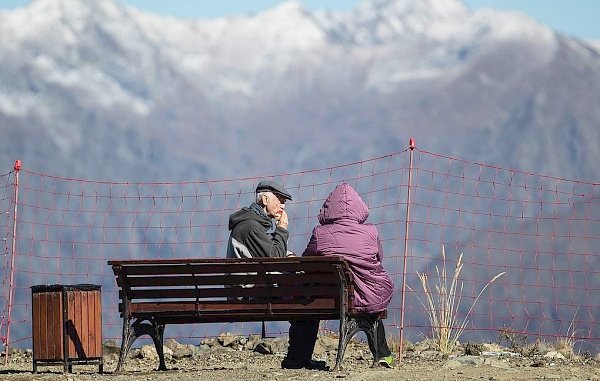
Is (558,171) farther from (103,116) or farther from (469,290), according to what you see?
(103,116)

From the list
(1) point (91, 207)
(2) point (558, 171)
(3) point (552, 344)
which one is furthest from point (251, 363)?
(2) point (558, 171)

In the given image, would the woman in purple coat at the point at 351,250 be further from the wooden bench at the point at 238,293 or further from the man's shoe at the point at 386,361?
the man's shoe at the point at 386,361

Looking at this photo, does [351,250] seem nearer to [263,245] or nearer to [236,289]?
[263,245]

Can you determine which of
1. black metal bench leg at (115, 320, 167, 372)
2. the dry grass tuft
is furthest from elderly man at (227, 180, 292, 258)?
the dry grass tuft

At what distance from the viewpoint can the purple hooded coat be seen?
1214cm

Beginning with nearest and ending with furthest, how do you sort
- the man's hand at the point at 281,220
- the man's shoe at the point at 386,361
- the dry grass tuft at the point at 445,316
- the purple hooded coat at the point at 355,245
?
the purple hooded coat at the point at 355,245, the man's hand at the point at 281,220, the man's shoe at the point at 386,361, the dry grass tuft at the point at 445,316

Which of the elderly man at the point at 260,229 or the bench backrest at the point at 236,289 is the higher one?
the elderly man at the point at 260,229

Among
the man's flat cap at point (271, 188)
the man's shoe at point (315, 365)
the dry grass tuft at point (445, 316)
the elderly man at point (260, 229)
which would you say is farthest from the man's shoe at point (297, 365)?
the dry grass tuft at point (445, 316)

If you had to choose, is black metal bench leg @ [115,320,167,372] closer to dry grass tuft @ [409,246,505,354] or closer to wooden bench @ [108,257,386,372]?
wooden bench @ [108,257,386,372]

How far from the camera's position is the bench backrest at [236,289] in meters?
11.9

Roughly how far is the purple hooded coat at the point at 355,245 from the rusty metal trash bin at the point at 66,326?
163cm

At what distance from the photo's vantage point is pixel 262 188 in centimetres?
1254

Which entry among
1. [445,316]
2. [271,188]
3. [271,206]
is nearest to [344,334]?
[271,206]

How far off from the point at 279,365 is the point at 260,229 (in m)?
1.39
